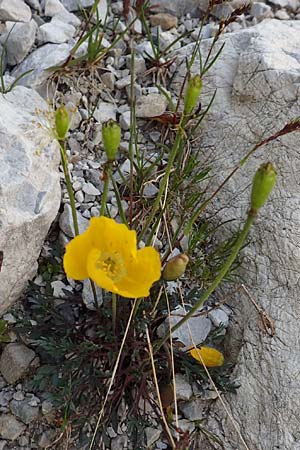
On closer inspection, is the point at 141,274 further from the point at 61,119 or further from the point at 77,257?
the point at 61,119

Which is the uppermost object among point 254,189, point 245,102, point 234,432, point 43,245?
point 254,189

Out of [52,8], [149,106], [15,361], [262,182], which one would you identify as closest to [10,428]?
[15,361]

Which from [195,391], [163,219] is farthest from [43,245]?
[195,391]

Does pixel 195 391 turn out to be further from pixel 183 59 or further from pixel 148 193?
pixel 183 59

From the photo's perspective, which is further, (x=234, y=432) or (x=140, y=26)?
(x=140, y=26)

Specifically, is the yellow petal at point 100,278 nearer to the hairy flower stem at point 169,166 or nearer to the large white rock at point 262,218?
the hairy flower stem at point 169,166

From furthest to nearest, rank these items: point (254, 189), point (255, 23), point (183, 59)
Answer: point (255, 23) → point (183, 59) → point (254, 189)
